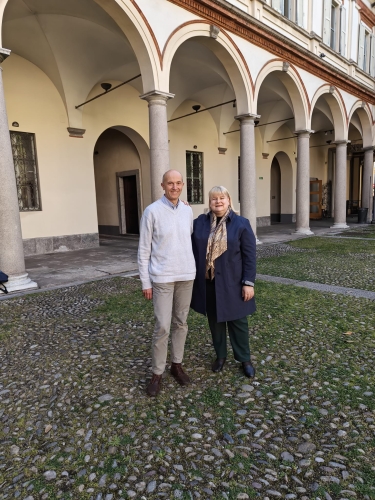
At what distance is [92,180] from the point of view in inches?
454

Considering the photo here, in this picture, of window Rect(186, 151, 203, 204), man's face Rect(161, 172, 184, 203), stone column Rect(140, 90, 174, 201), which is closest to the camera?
man's face Rect(161, 172, 184, 203)

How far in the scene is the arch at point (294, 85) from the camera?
11.2 meters

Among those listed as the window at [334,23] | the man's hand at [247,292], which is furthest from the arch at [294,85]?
the man's hand at [247,292]

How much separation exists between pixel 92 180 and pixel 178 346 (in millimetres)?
9673

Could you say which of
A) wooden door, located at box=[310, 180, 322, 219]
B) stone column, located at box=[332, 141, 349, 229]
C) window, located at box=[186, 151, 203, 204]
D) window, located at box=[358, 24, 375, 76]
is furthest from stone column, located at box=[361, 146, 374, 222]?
window, located at box=[186, 151, 203, 204]

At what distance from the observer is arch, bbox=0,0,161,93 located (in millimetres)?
7148

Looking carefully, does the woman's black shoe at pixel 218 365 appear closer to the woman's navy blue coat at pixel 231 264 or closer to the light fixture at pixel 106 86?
the woman's navy blue coat at pixel 231 264

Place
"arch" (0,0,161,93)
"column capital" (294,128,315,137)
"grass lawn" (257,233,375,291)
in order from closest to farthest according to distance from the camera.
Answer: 1. "grass lawn" (257,233,375,291)
2. "arch" (0,0,161,93)
3. "column capital" (294,128,315,137)

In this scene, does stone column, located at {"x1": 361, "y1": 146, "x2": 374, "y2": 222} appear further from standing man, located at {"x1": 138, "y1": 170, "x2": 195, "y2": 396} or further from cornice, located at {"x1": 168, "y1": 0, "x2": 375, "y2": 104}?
standing man, located at {"x1": 138, "y1": 170, "x2": 195, "y2": 396}

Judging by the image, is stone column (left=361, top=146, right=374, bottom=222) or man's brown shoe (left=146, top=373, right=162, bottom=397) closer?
man's brown shoe (left=146, top=373, right=162, bottom=397)

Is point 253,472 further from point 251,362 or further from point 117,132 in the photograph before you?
point 117,132

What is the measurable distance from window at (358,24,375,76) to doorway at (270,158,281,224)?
265 inches

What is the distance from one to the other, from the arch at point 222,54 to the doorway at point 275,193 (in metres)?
12.2

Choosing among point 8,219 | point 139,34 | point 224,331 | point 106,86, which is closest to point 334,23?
point 106,86
